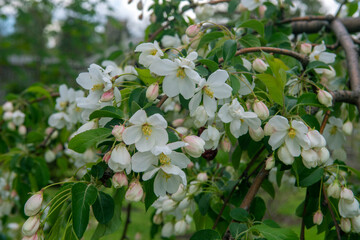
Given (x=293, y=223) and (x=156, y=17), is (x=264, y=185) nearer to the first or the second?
(x=156, y=17)

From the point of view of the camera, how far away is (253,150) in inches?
43.9

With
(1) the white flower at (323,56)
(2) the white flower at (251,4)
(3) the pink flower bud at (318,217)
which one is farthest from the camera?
(2) the white flower at (251,4)

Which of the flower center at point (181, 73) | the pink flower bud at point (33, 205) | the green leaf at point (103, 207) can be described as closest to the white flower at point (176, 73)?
the flower center at point (181, 73)

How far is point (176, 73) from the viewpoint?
820 mm

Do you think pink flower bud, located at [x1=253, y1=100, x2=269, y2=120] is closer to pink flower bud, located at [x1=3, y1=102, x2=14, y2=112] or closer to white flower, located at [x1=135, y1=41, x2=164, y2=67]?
white flower, located at [x1=135, y1=41, x2=164, y2=67]

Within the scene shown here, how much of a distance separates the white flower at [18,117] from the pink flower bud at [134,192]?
1.12 m

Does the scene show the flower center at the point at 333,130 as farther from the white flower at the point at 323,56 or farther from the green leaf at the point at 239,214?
the green leaf at the point at 239,214

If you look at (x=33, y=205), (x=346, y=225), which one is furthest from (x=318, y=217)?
(x=33, y=205)

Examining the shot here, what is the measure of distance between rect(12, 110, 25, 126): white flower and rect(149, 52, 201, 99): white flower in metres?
1.19

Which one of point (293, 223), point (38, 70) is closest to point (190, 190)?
point (293, 223)

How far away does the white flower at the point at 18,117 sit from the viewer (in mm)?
1757

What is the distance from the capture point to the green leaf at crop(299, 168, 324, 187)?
1.00m

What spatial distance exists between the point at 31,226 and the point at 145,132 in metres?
0.39

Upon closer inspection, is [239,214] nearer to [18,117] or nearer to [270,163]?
[270,163]
